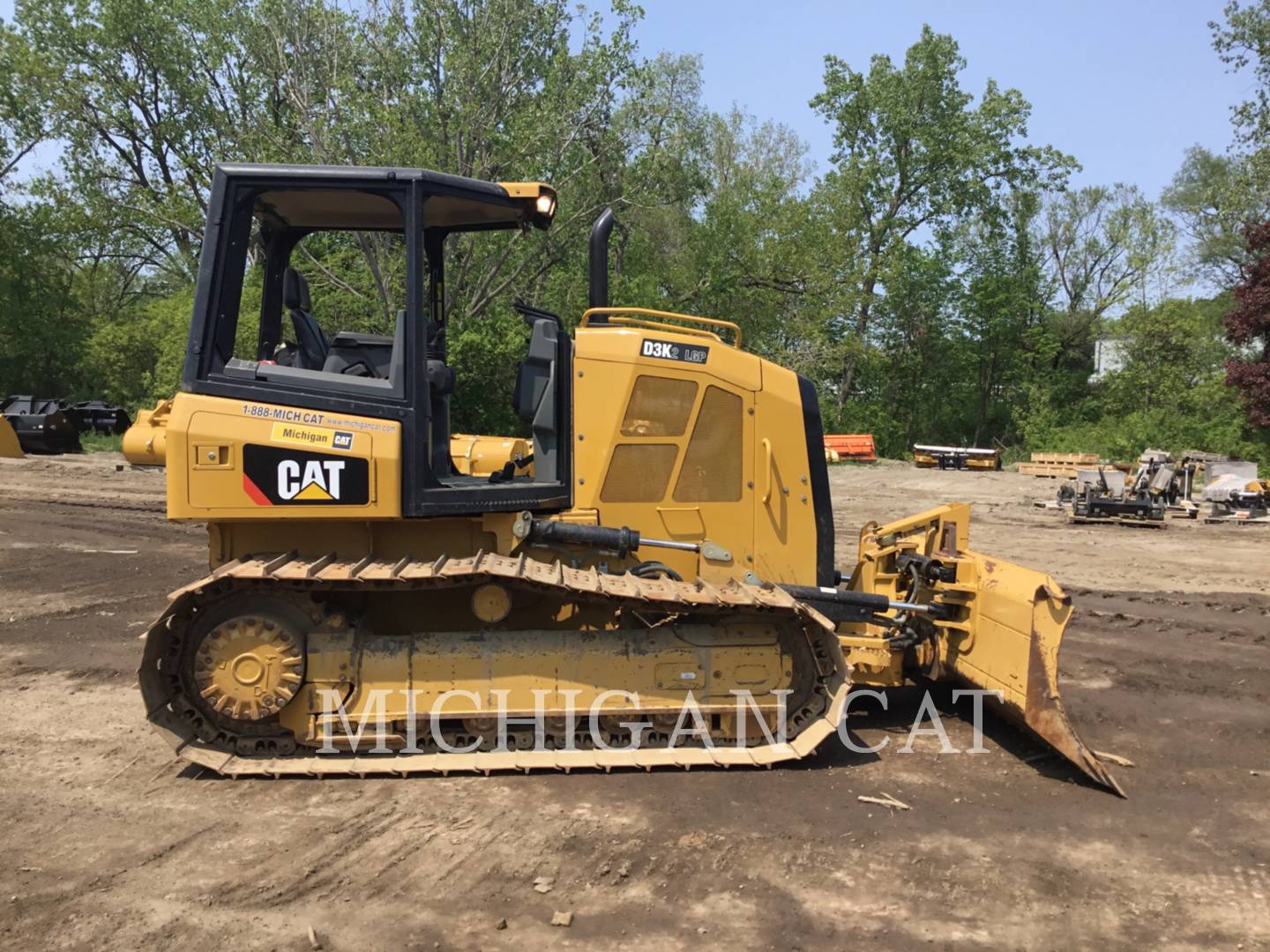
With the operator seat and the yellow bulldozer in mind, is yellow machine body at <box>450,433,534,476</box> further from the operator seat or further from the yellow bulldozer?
the operator seat

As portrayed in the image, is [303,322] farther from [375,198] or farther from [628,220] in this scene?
[628,220]

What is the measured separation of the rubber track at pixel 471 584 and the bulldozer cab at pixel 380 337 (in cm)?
40

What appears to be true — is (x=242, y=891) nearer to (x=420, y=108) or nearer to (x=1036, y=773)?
(x=1036, y=773)

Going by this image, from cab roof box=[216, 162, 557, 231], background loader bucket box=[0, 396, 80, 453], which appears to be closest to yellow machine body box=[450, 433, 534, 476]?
cab roof box=[216, 162, 557, 231]

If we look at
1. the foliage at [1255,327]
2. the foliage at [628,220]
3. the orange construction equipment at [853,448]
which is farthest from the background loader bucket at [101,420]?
the foliage at [1255,327]

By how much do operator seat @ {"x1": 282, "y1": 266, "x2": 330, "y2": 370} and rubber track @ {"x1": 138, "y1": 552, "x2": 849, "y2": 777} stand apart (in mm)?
1068

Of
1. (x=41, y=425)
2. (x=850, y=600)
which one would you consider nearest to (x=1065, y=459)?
(x=850, y=600)

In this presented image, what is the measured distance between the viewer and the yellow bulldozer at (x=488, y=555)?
496cm

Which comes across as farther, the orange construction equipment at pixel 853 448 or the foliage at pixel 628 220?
the orange construction equipment at pixel 853 448

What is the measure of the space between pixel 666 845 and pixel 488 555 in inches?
69.4

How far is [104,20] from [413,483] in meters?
35.1

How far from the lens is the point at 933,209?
1641 inches

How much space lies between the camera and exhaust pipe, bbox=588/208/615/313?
18.8 feet

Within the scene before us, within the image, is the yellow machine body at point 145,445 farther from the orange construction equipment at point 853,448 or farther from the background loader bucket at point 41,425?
the orange construction equipment at point 853,448
